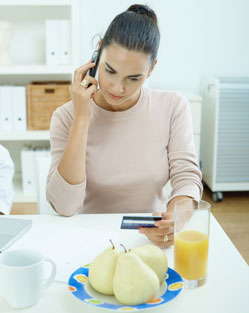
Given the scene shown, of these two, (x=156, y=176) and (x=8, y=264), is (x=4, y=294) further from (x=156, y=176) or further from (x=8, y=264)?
(x=156, y=176)

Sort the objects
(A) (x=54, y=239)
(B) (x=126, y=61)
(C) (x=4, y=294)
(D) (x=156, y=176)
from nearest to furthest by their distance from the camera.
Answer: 1. (C) (x=4, y=294)
2. (A) (x=54, y=239)
3. (B) (x=126, y=61)
4. (D) (x=156, y=176)

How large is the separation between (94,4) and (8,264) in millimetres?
2653

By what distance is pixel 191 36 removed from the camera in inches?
126

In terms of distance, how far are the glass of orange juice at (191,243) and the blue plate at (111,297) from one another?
0.04m

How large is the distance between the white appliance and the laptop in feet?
6.80

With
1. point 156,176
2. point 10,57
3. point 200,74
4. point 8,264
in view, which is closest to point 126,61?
point 156,176

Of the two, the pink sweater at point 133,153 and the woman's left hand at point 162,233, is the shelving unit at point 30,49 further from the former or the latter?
the woman's left hand at point 162,233

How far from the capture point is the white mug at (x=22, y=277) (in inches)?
28.3

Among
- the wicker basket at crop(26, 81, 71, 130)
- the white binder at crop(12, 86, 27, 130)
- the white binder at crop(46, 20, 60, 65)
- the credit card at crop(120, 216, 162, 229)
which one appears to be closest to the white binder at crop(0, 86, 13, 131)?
the white binder at crop(12, 86, 27, 130)

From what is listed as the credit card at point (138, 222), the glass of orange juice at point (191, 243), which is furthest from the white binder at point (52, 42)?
the glass of orange juice at point (191, 243)

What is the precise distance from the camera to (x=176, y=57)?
3.24m

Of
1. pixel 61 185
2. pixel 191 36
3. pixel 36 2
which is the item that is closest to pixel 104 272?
pixel 61 185

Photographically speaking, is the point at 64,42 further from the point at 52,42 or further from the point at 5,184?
the point at 5,184

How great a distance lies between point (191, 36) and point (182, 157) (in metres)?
2.08
